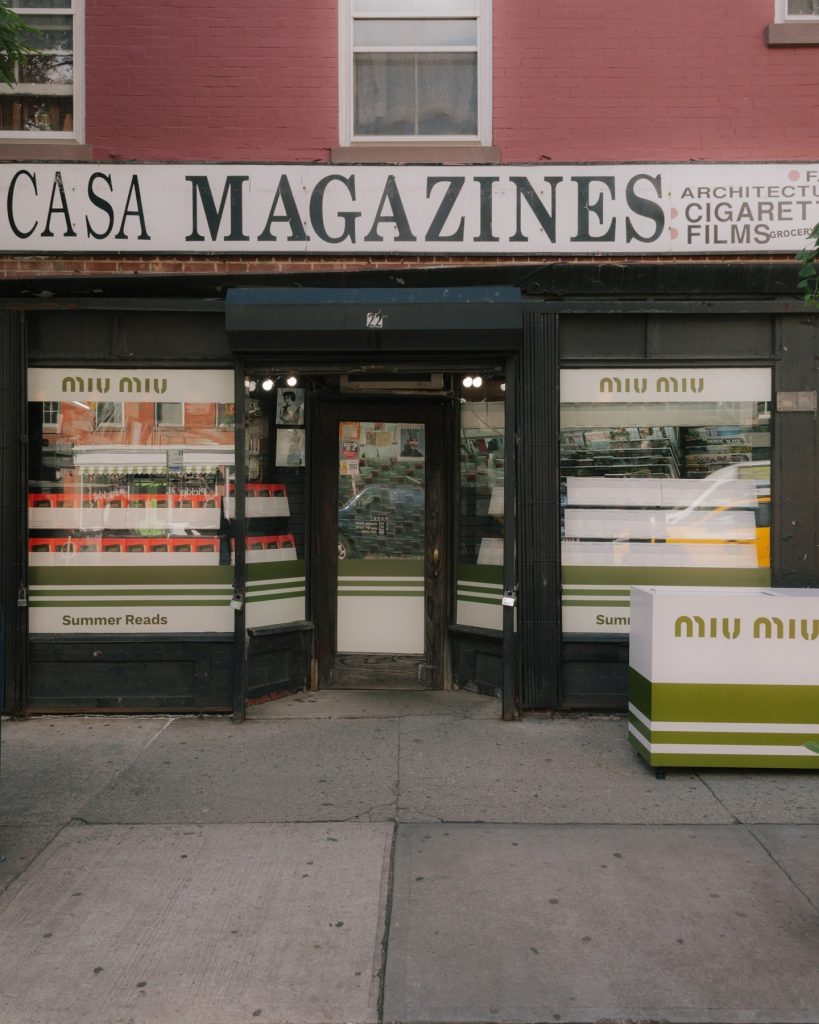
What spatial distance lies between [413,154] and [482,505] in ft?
9.47

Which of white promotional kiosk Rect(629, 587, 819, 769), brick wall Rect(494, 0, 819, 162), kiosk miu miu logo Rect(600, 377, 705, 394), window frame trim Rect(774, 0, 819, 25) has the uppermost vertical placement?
window frame trim Rect(774, 0, 819, 25)

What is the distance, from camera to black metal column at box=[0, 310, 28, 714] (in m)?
6.73

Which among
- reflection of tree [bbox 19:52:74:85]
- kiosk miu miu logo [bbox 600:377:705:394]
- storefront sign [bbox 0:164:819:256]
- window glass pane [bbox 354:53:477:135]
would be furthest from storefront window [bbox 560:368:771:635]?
reflection of tree [bbox 19:52:74:85]

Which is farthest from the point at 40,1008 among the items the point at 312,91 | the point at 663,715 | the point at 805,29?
the point at 805,29

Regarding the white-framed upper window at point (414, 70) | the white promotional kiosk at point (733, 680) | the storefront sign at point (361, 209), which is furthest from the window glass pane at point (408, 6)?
the white promotional kiosk at point (733, 680)

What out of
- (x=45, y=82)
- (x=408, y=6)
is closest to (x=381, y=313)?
(x=408, y=6)

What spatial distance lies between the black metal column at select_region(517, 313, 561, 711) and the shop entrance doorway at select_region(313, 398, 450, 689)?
3.59 ft

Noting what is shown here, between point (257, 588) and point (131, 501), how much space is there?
122 centimetres

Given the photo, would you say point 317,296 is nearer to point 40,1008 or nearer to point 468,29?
point 468,29

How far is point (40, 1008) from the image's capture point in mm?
3158

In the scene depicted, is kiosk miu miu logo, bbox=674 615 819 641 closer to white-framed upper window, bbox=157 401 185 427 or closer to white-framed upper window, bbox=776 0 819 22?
white-framed upper window, bbox=157 401 185 427

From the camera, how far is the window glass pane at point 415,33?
701cm

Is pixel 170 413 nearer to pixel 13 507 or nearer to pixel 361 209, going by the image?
pixel 13 507

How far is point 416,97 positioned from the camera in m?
7.05
